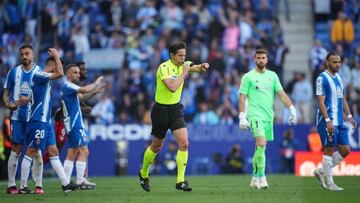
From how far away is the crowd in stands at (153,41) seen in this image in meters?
30.4

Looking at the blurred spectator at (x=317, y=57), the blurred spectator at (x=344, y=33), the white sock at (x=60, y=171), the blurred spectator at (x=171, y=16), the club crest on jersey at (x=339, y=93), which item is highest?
the blurred spectator at (x=171, y=16)

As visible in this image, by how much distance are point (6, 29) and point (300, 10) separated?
Answer: 10926 millimetres

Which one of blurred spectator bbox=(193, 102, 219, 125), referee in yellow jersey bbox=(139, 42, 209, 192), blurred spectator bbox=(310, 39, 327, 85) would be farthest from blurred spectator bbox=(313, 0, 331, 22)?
referee in yellow jersey bbox=(139, 42, 209, 192)

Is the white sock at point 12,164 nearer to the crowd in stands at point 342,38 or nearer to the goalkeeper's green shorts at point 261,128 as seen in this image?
the goalkeeper's green shorts at point 261,128

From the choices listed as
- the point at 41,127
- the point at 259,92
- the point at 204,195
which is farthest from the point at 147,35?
the point at 204,195

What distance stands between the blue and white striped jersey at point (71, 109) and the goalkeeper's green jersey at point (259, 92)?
10.5 feet

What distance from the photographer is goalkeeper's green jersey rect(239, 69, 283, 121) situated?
17750 millimetres

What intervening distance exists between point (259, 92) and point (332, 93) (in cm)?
136

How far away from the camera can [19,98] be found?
16.8m

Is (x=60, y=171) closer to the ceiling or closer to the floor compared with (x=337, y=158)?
closer to the floor

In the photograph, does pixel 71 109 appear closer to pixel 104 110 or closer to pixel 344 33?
pixel 104 110

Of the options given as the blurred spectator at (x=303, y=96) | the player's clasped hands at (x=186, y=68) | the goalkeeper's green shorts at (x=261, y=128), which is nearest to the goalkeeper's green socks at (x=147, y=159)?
the player's clasped hands at (x=186, y=68)

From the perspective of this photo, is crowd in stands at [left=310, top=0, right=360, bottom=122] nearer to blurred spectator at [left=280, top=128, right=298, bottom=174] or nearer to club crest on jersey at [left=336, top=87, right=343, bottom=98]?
blurred spectator at [left=280, top=128, right=298, bottom=174]

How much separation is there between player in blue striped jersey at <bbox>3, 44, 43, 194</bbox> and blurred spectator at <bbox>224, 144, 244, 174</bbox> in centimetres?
1187
